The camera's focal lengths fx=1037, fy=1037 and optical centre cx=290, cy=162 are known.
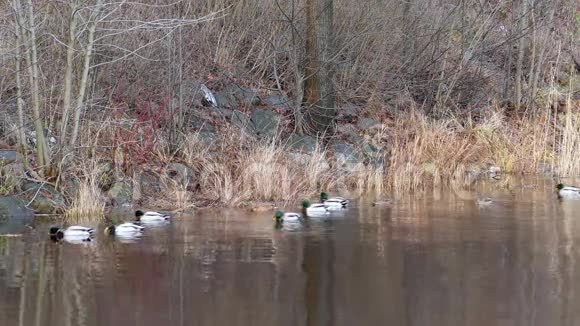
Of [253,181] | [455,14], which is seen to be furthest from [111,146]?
[455,14]

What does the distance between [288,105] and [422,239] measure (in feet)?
→ 28.4

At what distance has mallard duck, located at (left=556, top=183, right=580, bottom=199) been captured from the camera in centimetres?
1805

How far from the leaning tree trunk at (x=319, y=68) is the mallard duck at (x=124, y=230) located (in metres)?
7.68

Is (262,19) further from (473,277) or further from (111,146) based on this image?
(473,277)

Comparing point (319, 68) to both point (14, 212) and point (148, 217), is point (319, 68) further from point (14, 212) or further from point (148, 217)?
point (14, 212)

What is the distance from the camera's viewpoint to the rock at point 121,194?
52.7ft

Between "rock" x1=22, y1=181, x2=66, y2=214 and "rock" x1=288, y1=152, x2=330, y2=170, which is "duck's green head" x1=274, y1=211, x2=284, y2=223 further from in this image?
"rock" x1=288, y1=152, x2=330, y2=170

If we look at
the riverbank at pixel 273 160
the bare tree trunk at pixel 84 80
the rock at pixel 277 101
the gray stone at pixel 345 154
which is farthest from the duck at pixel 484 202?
the bare tree trunk at pixel 84 80

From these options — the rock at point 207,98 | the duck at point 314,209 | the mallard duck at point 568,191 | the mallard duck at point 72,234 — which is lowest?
the mallard duck at point 72,234

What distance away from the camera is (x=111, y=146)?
1647 centimetres

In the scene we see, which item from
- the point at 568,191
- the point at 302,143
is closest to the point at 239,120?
the point at 302,143

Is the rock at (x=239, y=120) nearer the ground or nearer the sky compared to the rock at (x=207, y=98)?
nearer the ground

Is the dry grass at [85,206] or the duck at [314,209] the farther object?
the duck at [314,209]

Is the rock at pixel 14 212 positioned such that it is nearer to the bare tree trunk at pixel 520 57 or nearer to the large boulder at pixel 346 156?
the large boulder at pixel 346 156
